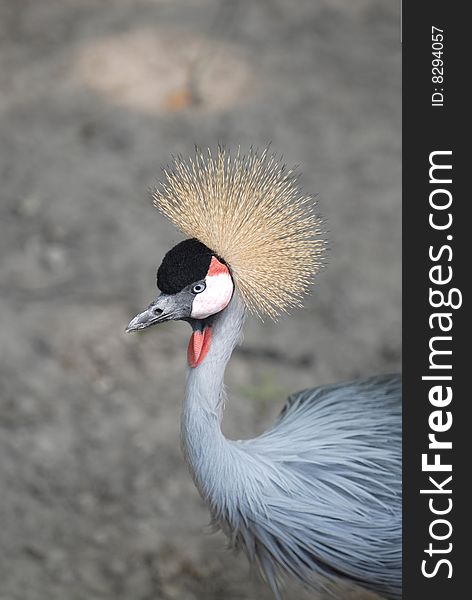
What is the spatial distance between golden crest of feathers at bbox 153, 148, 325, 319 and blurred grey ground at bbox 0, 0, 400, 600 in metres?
0.80

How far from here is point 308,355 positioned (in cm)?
266

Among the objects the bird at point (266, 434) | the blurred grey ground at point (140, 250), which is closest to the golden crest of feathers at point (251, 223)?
the bird at point (266, 434)

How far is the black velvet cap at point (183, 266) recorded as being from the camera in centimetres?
147

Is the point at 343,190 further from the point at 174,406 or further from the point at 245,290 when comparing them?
the point at 245,290

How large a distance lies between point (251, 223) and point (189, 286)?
6.3 inches

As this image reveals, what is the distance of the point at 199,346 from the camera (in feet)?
5.04

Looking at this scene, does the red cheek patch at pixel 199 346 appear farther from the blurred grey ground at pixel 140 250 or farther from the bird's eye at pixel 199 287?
the blurred grey ground at pixel 140 250

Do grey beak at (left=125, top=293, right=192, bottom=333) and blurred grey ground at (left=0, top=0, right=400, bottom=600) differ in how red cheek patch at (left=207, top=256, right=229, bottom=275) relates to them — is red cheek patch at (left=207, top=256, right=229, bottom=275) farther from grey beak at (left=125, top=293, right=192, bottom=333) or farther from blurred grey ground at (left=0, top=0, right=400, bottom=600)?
blurred grey ground at (left=0, top=0, right=400, bottom=600)

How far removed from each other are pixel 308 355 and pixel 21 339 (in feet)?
2.68

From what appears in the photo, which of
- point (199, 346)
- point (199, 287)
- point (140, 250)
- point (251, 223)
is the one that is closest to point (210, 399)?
point (199, 346)

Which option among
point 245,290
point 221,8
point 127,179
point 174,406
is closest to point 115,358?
point 174,406

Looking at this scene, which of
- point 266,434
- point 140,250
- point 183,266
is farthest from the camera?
point 140,250

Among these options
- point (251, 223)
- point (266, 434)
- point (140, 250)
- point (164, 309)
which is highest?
point (140, 250)

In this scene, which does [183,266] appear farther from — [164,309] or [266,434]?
[266,434]
